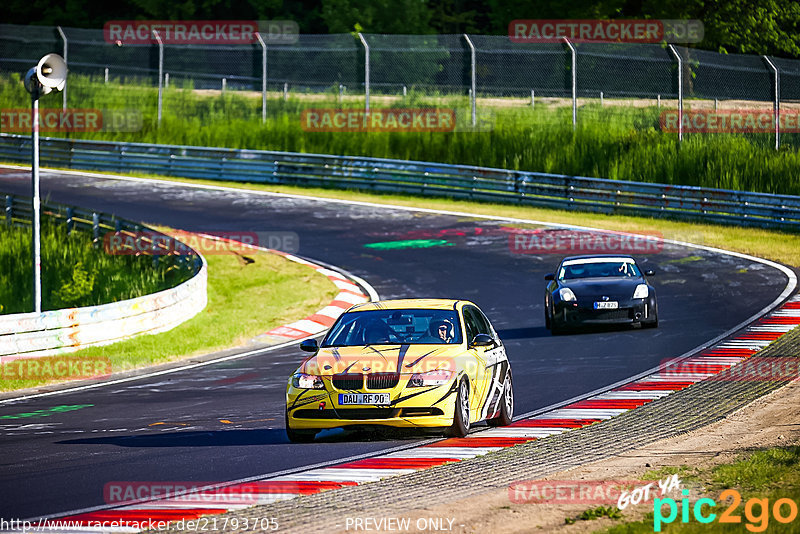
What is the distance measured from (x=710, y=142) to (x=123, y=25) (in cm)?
4176

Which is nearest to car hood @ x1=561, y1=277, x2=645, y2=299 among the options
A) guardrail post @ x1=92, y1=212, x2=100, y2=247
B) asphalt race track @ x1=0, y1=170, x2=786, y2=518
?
asphalt race track @ x1=0, y1=170, x2=786, y2=518

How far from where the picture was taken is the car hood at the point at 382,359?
11156 millimetres

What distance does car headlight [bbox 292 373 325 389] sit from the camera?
36.4 feet

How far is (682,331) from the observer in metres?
19.1

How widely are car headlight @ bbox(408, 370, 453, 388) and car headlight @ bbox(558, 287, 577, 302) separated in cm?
857

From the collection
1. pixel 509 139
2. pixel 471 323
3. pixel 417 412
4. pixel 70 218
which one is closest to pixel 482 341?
pixel 471 323

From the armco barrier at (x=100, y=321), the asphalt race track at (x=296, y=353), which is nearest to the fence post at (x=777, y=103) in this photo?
the asphalt race track at (x=296, y=353)

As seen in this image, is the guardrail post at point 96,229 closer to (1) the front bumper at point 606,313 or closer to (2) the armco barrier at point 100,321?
(2) the armco barrier at point 100,321

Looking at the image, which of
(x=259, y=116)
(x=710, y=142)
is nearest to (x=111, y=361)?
(x=710, y=142)

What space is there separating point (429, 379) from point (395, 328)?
4.34 feet

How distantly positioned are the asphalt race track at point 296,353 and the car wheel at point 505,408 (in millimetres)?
811

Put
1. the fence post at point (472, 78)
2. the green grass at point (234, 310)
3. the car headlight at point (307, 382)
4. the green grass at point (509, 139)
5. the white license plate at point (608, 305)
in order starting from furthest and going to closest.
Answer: the fence post at point (472, 78)
the green grass at point (509, 139)
the white license plate at point (608, 305)
the green grass at point (234, 310)
the car headlight at point (307, 382)

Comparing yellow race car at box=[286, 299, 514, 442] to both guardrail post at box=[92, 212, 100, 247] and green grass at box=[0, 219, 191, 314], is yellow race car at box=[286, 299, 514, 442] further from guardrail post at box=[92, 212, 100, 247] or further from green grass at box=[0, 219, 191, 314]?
guardrail post at box=[92, 212, 100, 247]

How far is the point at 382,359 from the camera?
11.3 metres
